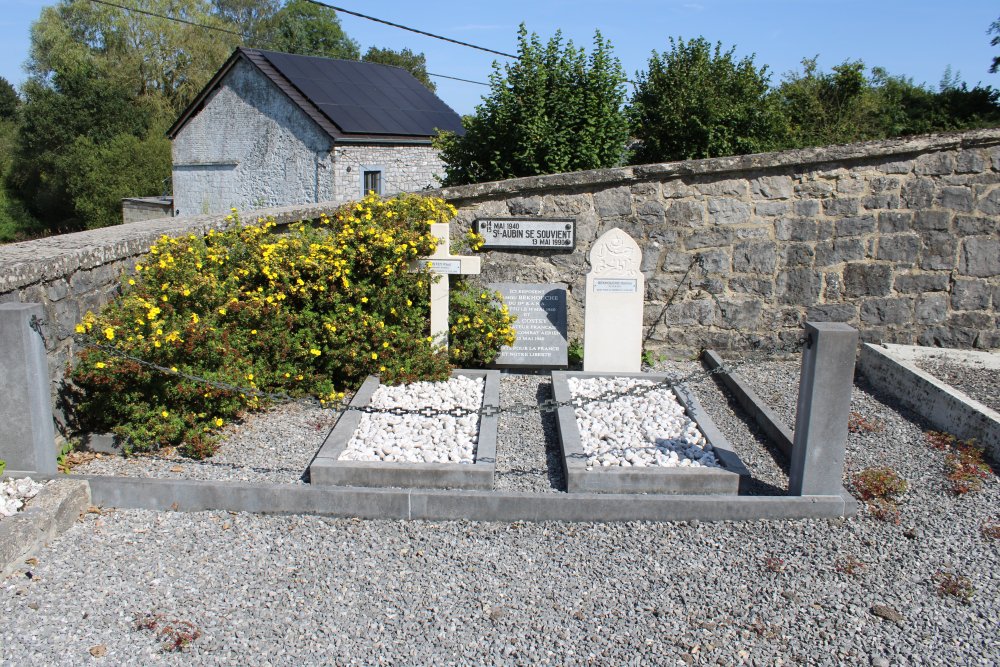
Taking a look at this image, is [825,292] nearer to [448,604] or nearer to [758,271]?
[758,271]

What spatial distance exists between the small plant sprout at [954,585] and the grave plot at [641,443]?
1.13 meters

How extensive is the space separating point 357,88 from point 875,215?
1618 centimetres

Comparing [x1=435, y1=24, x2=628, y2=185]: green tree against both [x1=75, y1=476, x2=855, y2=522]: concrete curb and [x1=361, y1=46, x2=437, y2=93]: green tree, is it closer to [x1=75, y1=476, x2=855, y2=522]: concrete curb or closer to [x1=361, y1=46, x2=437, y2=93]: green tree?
[x1=75, y1=476, x2=855, y2=522]: concrete curb

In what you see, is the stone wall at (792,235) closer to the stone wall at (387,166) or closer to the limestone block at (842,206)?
the limestone block at (842,206)

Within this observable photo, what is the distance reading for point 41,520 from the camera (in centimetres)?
399

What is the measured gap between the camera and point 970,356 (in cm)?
721

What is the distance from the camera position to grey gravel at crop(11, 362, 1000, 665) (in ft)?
10.6

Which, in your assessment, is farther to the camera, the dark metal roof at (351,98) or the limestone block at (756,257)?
the dark metal roof at (351,98)

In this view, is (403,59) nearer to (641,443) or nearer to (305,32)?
(305,32)

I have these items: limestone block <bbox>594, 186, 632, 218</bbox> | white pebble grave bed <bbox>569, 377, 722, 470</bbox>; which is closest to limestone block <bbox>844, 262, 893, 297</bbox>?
limestone block <bbox>594, 186, 632, 218</bbox>

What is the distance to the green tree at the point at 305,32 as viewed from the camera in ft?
165

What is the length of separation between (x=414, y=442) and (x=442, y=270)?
203 cm

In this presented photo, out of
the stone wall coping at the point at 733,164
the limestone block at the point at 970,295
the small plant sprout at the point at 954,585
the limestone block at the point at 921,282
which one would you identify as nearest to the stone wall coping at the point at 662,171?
the stone wall coping at the point at 733,164

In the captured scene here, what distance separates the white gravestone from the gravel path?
2530mm
